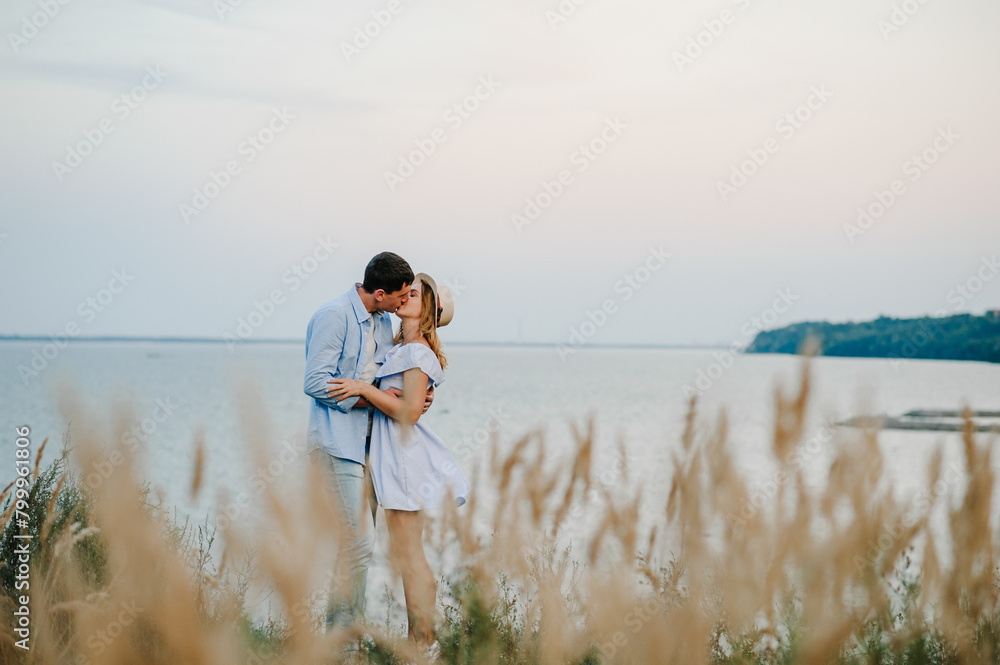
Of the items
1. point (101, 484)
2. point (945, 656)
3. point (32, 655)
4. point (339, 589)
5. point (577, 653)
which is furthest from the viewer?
point (945, 656)

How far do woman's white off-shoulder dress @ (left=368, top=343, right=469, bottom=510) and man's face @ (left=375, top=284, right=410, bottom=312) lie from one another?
10.0 inches

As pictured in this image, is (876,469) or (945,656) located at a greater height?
(876,469)

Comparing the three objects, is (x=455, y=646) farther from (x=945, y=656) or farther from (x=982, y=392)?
(x=982, y=392)

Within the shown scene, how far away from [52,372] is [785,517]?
2.19 metres

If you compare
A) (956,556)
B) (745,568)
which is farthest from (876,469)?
(745,568)

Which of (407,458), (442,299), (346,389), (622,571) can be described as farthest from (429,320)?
(622,571)

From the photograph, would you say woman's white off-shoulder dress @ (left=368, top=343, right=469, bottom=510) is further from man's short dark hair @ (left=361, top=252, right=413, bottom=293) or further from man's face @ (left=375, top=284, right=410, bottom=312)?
man's short dark hair @ (left=361, top=252, right=413, bottom=293)

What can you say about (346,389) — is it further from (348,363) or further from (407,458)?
(407,458)

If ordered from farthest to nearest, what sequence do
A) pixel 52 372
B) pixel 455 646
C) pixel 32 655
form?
1. pixel 455 646
2. pixel 32 655
3. pixel 52 372

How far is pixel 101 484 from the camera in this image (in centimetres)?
151

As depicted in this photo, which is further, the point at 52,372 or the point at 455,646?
the point at 455,646

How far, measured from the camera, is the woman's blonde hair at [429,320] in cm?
467

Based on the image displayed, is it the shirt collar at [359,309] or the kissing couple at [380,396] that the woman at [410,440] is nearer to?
the kissing couple at [380,396]

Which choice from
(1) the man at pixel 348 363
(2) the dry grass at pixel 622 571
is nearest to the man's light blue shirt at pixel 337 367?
(1) the man at pixel 348 363
